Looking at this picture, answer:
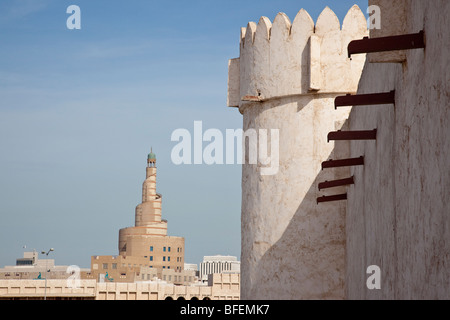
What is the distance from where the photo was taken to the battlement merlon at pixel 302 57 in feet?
31.8

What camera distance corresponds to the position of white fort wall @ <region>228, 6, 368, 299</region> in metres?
9.66

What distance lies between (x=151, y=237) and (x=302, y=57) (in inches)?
3774

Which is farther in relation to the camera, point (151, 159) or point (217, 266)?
point (217, 266)

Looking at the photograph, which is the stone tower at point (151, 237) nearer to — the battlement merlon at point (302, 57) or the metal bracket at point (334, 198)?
the battlement merlon at point (302, 57)

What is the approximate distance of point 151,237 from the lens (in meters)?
104

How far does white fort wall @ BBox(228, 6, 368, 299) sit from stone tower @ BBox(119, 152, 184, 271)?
306 feet

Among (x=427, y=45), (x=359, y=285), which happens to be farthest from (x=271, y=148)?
(x=427, y=45)

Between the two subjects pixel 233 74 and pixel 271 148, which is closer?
pixel 271 148

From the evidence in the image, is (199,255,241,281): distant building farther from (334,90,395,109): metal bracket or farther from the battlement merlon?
(334,90,395,109): metal bracket

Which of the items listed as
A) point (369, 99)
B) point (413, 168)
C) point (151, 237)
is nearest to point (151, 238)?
point (151, 237)

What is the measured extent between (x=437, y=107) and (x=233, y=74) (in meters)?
7.47

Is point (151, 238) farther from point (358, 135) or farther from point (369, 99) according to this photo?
point (369, 99)
